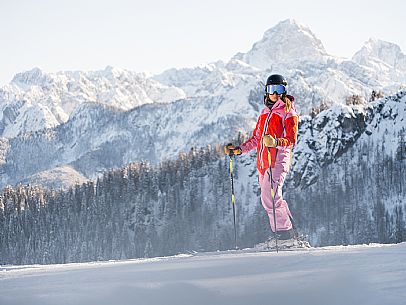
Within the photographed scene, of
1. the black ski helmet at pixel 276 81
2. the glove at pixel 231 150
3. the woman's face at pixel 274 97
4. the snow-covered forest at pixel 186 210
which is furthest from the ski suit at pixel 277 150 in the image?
the snow-covered forest at pixel 186 210

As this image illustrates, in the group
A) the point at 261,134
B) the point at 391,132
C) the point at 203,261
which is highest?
the point at 391,132

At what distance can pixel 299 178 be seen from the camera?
493ft

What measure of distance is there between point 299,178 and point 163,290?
145 m

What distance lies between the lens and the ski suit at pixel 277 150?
12805 mm

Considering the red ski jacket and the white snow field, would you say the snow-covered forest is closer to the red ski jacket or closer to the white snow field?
the red ski jacket

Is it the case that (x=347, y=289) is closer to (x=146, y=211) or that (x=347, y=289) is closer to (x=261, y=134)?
(x=261, y=134)

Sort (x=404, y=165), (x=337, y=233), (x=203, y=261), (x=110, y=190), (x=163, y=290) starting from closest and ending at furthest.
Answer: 1. (x=163, y=290)
2. (x=203, y=261)
3. (x=337, y=233)
4. (x=404, y=165)
5. (x=110, y=190)

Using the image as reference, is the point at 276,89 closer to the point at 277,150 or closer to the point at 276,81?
the point at 276,81

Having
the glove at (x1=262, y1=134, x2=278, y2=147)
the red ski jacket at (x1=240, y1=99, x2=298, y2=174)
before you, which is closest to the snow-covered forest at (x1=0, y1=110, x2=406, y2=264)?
the red ski jacket at (x1=240, y1=99, x2=298, y2=174)

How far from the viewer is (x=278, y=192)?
520 inches

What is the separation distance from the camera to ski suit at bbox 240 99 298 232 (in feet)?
42.0

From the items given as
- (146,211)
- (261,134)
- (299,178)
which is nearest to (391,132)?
(299,178)

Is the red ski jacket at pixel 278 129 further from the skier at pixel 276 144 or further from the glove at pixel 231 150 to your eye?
the glove at pixel 231 150

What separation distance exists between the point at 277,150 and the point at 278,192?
931 mm
